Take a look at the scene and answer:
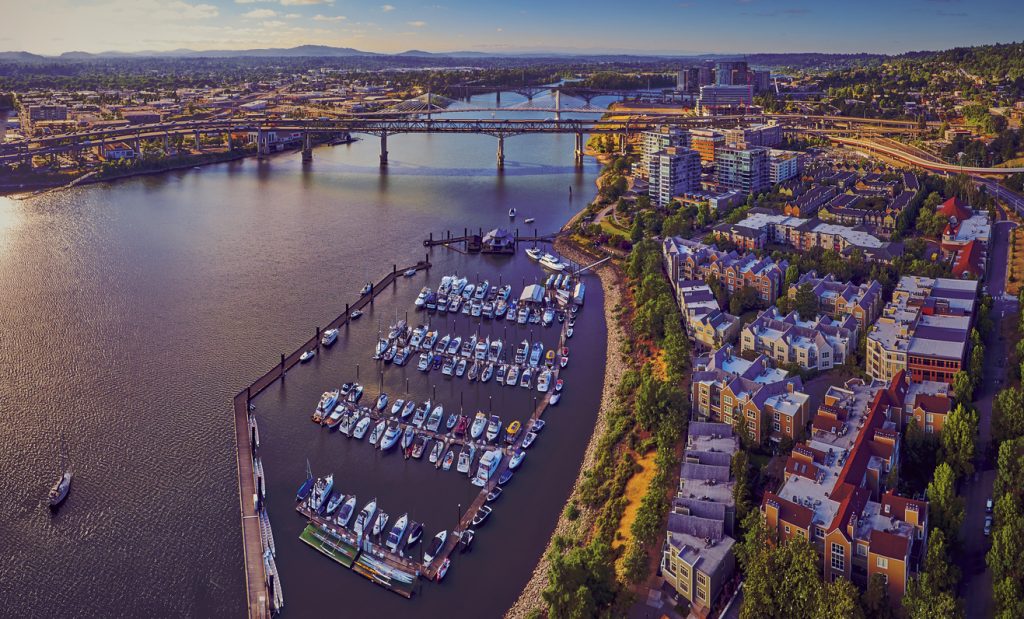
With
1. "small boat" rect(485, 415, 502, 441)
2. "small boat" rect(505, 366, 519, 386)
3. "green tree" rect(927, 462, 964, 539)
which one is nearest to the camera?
"green tree" rect(927, 462, 964, 539)

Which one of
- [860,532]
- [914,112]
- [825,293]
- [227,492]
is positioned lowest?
[227,492]

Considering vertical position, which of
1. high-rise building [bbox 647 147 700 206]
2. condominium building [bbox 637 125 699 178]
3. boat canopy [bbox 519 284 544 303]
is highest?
condominium building [bbox 637 125 699 178]

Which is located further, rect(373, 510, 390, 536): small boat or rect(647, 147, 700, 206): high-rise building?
rect(647, 147, 700, 206): high-rise building

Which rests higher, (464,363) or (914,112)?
(914,112)

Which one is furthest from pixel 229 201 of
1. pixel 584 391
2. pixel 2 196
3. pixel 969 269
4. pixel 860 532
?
pixel 860 532

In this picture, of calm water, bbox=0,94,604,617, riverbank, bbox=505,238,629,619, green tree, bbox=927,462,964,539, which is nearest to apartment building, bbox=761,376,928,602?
green tree, bbox=927,462,964,539

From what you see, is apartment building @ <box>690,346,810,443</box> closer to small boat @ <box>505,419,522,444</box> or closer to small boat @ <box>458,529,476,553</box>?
small boat @ <box>505,419,522,444</box>

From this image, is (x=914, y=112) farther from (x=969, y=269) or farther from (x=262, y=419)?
(x=262, y=419)
